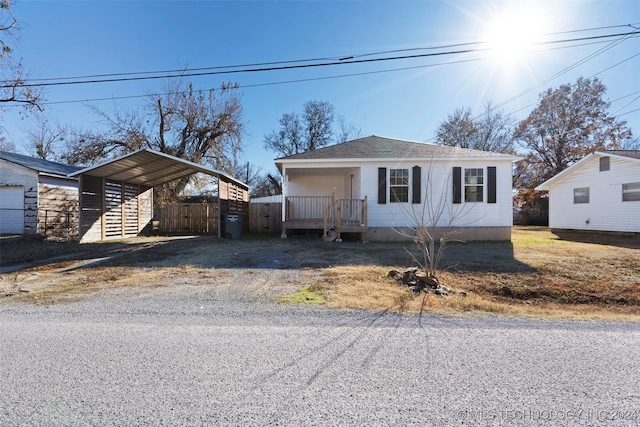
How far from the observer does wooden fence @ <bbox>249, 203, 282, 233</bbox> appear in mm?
16969

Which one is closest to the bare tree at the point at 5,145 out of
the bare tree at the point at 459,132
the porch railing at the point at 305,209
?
the porch railing at the point at 305,209

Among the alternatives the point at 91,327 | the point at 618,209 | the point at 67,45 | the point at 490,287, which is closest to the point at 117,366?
the point at 91,327

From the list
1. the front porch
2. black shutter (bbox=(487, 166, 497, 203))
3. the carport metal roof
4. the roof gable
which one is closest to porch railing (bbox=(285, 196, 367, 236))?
the front porch

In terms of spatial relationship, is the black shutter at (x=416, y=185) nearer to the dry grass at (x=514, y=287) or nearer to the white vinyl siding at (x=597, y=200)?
the dry grass at (x=514, y=287)

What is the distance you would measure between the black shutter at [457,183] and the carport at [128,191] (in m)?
9.25

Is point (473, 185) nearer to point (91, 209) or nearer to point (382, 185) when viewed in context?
point (382, 185)

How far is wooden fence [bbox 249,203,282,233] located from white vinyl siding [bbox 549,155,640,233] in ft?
53.3

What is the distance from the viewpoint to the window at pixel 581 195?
15.5 meters

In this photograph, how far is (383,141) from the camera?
14.1 m

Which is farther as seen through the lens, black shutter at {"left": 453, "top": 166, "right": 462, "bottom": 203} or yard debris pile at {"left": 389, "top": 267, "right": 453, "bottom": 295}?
black shutter at {"left": 453, "top": 166, "right": 462, "bottom": 203}

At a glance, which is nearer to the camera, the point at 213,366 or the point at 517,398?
the point at 517,398

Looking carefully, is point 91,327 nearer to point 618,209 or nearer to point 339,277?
point 339,277

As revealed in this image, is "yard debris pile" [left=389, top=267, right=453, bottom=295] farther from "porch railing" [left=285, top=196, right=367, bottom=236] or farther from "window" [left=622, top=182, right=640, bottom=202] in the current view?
"window" [left=622, top=182, right=640, bottom=202]

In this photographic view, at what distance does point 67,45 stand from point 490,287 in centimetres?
1432
